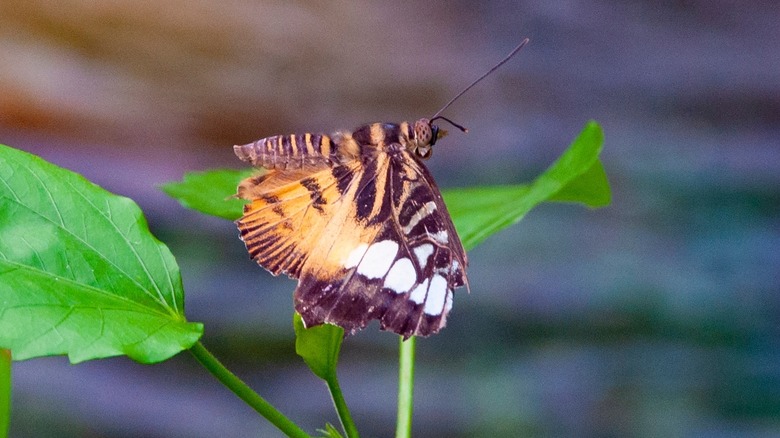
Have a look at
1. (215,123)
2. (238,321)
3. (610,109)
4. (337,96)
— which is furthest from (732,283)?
(215,123)

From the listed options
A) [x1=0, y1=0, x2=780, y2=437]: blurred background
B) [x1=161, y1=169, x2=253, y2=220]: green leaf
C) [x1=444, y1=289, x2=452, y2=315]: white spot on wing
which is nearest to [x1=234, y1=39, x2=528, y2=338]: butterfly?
[x1=444, y1=289, x2=452, y2=315]: white spot on wing

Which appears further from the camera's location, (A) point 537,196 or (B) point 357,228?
(A) point 537,196

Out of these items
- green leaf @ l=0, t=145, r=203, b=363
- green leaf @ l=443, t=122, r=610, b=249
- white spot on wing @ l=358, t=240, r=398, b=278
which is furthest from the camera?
green leaf @ l=443, t=122, r=610, b=249

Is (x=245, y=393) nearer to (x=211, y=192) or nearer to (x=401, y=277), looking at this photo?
(x=401, y=277)

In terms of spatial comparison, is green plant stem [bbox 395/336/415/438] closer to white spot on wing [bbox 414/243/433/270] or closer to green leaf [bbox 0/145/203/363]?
white spot on wing [bbox 414/243/433/270]

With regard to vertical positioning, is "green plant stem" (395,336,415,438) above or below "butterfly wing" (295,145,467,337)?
below

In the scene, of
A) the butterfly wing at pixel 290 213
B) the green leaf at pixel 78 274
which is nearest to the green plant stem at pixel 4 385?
the green leaf at pixel 78 274

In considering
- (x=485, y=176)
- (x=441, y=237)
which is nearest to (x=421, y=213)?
(x=441, y=237)

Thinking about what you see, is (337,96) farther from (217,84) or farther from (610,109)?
(610,109)
